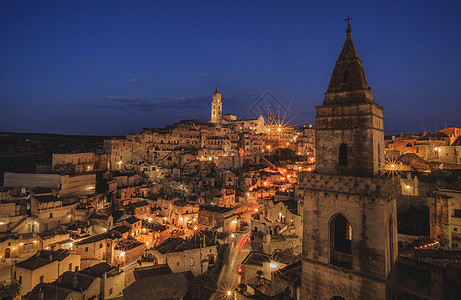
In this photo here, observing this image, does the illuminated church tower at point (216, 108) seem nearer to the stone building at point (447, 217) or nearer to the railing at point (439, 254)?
the stone building at point (447, 217)

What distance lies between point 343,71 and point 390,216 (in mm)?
5146

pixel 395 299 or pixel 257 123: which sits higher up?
pixel 257 123

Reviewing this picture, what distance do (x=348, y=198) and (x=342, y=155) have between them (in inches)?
58.0

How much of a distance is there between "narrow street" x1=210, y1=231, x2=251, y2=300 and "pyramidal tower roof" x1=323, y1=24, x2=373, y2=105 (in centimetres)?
1529

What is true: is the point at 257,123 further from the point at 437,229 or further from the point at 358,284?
the point at 358,284

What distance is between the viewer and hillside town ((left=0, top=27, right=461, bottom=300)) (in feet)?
25.4

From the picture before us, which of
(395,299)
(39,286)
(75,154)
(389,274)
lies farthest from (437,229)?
(75,154)

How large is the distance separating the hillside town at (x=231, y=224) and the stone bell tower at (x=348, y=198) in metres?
0.04

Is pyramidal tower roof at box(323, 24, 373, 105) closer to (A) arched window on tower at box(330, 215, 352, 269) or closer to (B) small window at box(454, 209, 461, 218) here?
(A) arched window on tower at box(330, 215, 352, 269)

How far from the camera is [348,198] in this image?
24.2 ft

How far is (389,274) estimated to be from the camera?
720cm

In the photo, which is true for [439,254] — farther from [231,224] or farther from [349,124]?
[231,224]

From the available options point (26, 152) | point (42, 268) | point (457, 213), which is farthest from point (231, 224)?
point (26, 152)

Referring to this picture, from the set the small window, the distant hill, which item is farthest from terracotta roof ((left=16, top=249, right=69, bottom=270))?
the distant hill
